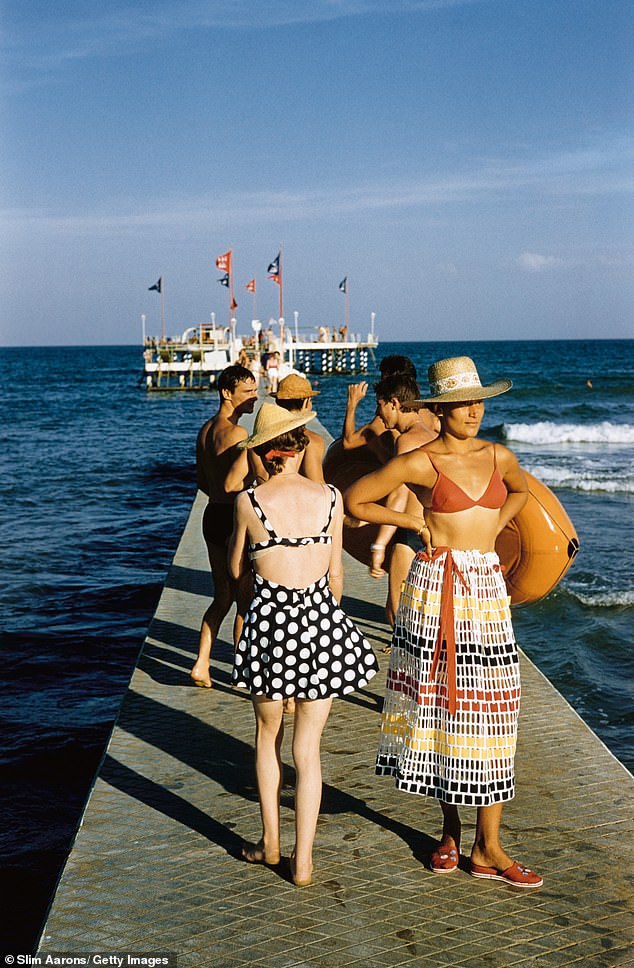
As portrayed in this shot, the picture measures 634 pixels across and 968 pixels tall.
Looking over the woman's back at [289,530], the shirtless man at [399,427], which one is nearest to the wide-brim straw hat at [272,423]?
the woman's back at [289,530]

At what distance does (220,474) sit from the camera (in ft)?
18.7

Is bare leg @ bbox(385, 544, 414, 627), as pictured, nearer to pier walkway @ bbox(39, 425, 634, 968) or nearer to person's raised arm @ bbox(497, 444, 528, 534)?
pier walkway @ bbox(39, 425, 634, 968)

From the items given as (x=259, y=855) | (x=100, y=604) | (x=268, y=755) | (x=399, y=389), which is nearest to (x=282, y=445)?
(x=268, y=755)

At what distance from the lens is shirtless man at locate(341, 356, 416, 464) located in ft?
18.0

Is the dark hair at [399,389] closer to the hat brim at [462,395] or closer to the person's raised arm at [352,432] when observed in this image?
the person's raised arm at [352,432]

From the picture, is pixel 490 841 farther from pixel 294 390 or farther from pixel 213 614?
pixel 213 614

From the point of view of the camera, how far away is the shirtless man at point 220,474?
5.61 meters

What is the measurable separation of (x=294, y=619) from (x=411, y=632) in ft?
1.45

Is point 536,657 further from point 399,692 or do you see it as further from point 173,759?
point 399,692

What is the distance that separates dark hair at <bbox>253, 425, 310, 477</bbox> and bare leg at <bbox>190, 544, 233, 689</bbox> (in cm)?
232

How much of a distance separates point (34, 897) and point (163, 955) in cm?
232

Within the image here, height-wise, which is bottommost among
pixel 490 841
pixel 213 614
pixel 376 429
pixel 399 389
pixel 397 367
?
pixel 490 841

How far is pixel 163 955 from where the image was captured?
3.14 meters

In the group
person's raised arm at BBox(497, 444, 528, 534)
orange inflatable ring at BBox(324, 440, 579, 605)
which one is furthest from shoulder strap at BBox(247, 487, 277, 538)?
orange inflatable ring at BBox(324, 440, 579, 605)
